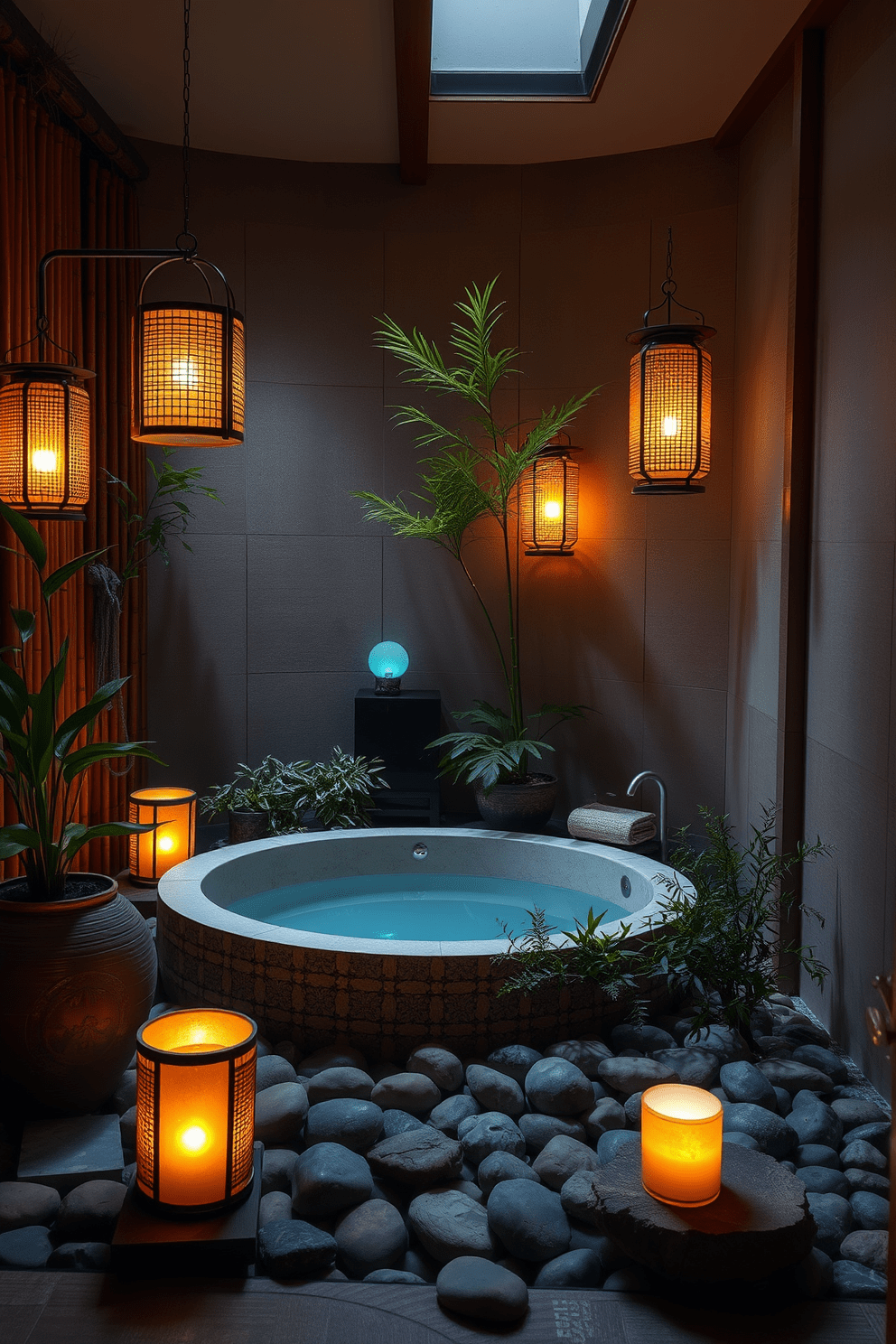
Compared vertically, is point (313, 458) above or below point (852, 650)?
above

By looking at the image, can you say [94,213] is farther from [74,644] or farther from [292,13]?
[74,644]

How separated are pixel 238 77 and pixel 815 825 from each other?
3.67 meters

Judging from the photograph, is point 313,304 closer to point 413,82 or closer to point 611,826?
point 413,82

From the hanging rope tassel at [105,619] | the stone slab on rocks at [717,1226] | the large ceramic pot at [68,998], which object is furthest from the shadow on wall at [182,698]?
the stone slab on rocks at [717,1226]

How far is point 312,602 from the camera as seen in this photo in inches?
213

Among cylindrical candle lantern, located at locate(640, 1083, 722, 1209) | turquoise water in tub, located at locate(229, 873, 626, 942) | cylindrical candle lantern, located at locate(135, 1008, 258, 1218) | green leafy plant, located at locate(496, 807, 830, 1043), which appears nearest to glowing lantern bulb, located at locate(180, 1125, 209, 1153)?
cylindrical candle lantern, located at locate(135, 1008, 258, 1218)

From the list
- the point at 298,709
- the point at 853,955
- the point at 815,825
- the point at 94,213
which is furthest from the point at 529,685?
the point at 94,213

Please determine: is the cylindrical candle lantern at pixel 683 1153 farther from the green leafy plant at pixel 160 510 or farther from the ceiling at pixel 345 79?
the ceiling at pixel 345 79

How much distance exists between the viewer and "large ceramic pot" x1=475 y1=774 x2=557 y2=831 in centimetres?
471

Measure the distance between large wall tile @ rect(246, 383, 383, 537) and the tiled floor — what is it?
12.6ft

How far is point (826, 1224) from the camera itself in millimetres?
2209

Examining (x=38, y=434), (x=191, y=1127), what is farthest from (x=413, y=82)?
(x=191, y=1127)

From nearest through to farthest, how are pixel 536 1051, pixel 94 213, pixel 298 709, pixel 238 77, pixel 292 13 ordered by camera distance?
1. pixel 536 1051
2. pixel 292 13
3. pixel 238 77
4. pixel 94 213
5. pixel 298 709

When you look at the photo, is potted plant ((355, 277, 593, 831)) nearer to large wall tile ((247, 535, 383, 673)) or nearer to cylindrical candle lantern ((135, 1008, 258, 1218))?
large wall tile ((247, 535, 383, 673))
